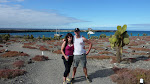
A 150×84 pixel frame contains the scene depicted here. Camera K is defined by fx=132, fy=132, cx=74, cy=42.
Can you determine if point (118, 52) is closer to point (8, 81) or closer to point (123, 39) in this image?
point (123, 39)

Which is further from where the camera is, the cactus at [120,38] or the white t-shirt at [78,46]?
the cactus at [120,38]

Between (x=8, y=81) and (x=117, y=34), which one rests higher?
(x=117, y=34)

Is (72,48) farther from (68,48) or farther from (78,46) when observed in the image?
(78,46)

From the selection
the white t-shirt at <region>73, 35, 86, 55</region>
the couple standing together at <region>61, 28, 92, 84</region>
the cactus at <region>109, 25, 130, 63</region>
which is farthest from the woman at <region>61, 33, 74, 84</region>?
the cactus at <region>109, 25, 130, 63</region>

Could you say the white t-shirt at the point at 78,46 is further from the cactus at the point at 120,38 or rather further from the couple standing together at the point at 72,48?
the cactus at the point at 120,38

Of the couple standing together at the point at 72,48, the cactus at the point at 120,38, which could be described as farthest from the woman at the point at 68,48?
the cactus at the point at 120,38

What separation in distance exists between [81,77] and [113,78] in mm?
1820

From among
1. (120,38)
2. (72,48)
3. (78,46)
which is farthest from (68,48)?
(120,38)

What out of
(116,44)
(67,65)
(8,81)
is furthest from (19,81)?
(116,44)

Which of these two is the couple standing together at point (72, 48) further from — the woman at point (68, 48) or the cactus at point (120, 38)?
the cactus at point (120, 38)

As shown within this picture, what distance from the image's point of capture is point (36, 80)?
7543mm

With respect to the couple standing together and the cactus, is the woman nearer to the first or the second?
the couple standing together

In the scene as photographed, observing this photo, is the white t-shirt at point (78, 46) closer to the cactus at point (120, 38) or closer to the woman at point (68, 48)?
the woman at point (68, 48)

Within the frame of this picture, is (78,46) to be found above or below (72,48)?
above
